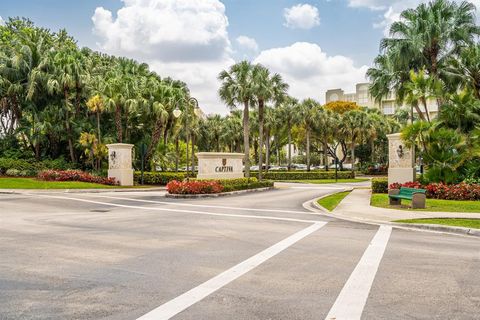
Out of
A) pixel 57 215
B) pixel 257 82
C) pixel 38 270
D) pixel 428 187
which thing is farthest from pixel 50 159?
pixel 38 270

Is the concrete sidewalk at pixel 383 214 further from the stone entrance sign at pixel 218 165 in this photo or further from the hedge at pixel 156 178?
the hedge at pixel 156 178

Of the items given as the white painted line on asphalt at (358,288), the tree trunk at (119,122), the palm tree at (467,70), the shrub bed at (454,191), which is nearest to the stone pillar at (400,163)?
the shrub bed at (454,191)

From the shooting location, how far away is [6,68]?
122 feet

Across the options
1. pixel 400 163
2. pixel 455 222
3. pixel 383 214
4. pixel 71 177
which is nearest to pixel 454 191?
pixel 400 163

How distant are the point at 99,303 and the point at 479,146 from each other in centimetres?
2098

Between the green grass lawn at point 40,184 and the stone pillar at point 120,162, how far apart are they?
94.0 inches

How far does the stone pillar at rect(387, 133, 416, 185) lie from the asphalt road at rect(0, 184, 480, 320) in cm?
1368

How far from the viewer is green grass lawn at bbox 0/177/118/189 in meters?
28.8

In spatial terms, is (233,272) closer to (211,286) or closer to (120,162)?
(211,286)

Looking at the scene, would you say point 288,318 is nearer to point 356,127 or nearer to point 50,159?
point 50,159

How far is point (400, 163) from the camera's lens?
2519 cm

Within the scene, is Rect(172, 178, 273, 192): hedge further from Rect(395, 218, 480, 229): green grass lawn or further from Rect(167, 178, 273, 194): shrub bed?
Rect(395, 218, 480, 229): green grass lawn

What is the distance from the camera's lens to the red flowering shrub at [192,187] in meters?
23.2

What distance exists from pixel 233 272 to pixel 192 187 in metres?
16.8
